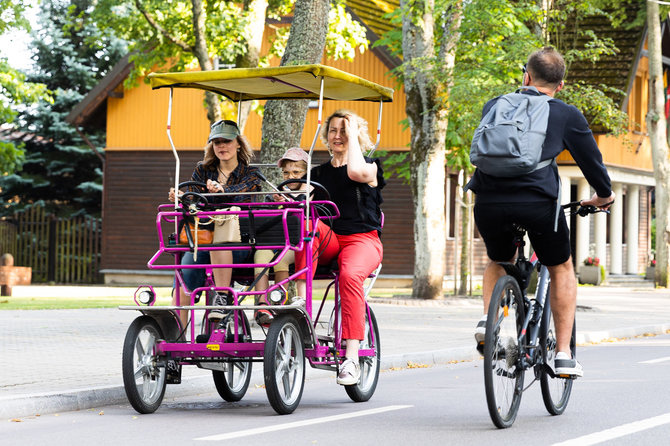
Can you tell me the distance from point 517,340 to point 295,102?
8149 millimetres

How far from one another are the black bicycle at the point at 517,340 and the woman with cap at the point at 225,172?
220 centimetres

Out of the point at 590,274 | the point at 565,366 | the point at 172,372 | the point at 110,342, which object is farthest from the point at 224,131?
the point at 590,274

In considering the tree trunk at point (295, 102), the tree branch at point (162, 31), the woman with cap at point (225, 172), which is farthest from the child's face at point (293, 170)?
the tree branch at point (162, 31)

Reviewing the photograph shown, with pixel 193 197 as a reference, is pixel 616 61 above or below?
above

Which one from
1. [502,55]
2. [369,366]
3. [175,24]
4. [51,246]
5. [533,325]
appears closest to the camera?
[533,325]

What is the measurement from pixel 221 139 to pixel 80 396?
2.14m

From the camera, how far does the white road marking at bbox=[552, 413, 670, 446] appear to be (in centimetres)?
655

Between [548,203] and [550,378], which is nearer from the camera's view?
[548,203]

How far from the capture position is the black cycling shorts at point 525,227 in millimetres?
6859

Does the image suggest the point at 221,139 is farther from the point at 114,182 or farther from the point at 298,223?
the point at 114,182

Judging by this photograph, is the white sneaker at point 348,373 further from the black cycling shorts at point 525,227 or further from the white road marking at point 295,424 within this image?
the black cycling shorts at point 525,227

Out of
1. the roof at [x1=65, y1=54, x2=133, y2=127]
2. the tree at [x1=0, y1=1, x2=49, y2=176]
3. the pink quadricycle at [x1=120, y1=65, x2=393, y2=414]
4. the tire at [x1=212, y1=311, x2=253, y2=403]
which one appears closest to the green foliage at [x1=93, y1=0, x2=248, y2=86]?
the tree at [x1=0, y1=1, x2=49, y2=176]

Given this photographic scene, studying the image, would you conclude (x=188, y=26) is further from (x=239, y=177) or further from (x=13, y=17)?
(x=239, y=177)

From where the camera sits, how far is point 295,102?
1473cm
